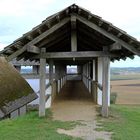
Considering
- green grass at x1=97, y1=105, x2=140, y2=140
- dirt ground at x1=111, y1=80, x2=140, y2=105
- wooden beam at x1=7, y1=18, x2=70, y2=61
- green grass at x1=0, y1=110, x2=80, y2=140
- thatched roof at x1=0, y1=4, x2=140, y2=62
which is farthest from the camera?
dirt ground at x1=111, y1=80, x2=140, y2=105

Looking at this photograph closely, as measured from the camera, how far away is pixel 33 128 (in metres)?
12.5

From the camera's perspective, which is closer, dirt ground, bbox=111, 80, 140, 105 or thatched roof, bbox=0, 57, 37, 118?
thatched roof, bbox=0, 57, 37, 118

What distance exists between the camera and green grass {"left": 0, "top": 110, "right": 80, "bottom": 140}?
1119cm

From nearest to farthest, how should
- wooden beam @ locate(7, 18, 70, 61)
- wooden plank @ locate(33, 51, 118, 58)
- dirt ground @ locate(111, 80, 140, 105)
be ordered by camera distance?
wooden beam @ locate(7, 18, 70, 61), wooden plank @ locate(33, 51, 118, 58), dirt ground @ locate(111, 80, 140, 105)

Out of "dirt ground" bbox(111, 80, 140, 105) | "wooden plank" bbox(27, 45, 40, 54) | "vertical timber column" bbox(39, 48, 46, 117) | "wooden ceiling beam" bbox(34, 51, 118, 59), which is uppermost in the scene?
"wooden plank" bbox(27, 45, 40, 54)

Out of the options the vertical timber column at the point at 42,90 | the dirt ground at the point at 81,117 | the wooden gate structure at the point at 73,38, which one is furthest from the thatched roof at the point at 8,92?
the dirt ground at the point at 81,117

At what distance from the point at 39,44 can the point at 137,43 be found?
407 centimetres

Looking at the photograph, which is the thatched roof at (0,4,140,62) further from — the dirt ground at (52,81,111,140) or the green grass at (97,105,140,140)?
the dirt ground at (52,81,111,140)

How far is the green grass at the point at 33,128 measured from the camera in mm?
11188

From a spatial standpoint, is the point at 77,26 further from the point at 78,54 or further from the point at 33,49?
the point at 33,49

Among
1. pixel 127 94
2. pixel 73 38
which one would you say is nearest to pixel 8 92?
pixel 73 38

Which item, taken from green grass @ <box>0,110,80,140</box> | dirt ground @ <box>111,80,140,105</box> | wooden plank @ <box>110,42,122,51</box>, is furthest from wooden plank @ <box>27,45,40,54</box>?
dirt ground @ <box>111,80,140,105</box>

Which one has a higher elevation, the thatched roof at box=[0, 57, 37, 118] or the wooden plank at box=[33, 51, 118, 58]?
the wooden plank at box=[33, 51, 118, 58]

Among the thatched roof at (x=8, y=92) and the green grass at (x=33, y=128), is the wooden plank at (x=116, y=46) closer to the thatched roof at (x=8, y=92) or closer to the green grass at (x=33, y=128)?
the green grass at (x=33, y=128)
